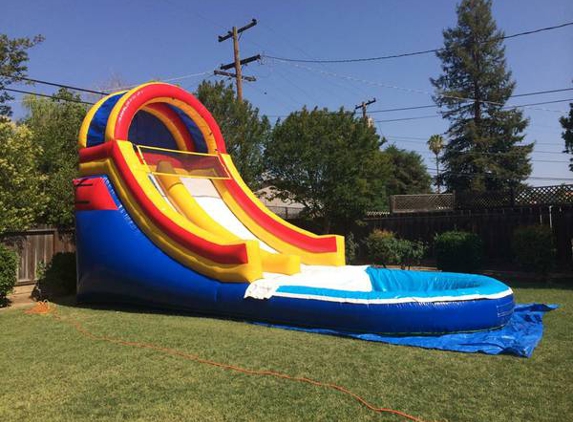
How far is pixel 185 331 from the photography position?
5.99 metres

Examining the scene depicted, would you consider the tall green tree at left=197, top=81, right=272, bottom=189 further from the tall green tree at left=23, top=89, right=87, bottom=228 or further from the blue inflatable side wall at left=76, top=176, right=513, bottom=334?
the blue inflatable side wall at left=76, top=176, right=513, bottom=334

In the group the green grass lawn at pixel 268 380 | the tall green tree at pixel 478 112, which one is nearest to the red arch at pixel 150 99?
the green grass lawn at pixel 268 380

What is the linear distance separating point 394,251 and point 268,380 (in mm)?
7786

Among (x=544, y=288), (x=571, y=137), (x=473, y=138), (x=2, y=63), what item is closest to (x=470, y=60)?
(x=473, y=138)

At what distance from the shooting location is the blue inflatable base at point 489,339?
4770mm

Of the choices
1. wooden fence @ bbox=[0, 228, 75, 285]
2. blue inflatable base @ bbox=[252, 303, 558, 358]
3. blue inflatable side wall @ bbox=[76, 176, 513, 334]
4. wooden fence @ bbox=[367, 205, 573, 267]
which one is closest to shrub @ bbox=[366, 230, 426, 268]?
wooden fence @ bbox=[367, 205, 573, 267]

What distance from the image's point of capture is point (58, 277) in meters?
9.38

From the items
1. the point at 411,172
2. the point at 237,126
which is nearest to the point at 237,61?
the point at 237,126

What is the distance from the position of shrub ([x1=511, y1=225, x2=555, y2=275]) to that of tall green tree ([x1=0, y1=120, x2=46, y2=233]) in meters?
10.1

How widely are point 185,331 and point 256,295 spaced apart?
102cm

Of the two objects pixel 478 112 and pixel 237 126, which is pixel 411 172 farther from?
pixel 237 126

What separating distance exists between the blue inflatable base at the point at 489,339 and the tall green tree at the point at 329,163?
29.2 ft

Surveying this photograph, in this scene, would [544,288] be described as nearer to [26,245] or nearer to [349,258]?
[349,258]

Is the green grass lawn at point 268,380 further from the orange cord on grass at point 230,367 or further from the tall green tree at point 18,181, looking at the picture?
the tall green tree at point 18,181
